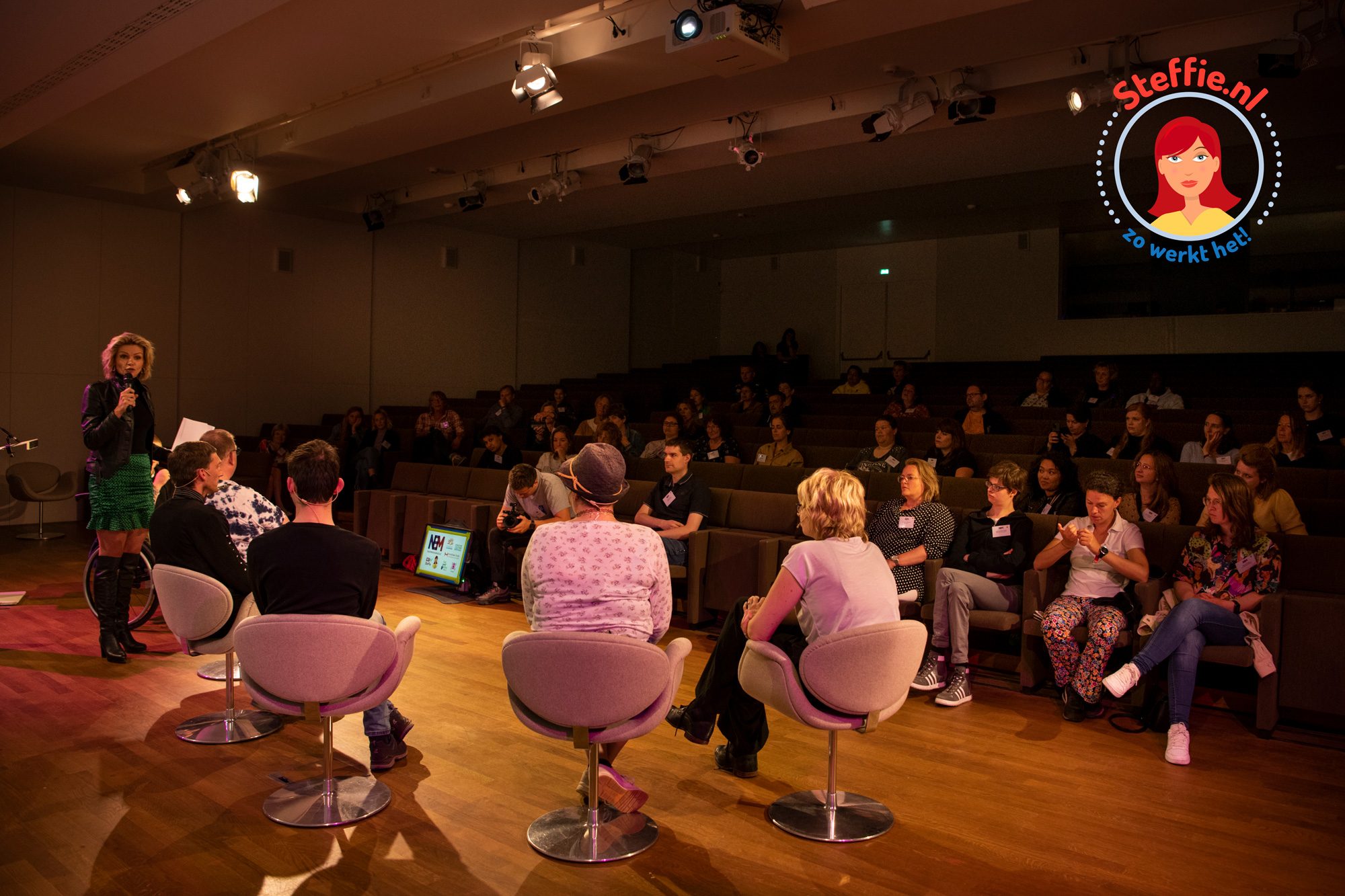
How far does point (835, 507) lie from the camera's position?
106 inches

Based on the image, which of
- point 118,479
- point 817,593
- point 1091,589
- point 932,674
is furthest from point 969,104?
point 118,479

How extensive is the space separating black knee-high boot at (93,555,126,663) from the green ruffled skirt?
0.52 feet

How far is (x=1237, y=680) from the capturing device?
3.98 metres

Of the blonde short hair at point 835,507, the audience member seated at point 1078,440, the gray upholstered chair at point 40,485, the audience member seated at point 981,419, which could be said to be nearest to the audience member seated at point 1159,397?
the audience member seated at point 981,419

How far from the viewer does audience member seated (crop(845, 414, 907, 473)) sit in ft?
20.1

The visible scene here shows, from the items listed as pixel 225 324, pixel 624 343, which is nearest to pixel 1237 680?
pixel 225 324

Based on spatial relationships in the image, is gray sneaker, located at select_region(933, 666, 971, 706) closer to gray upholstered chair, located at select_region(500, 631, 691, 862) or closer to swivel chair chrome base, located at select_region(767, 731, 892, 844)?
swivel chair chrome base, located at select_region(767, 731, 892, 844)

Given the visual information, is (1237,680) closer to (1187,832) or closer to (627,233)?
(1187,832)

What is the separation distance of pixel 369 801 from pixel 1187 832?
7.66 ft

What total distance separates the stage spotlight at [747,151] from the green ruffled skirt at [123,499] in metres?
4.63

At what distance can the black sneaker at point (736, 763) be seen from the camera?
305 cm

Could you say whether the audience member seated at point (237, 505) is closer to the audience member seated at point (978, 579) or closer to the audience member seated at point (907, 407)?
the audience member seated at point (978, 579)

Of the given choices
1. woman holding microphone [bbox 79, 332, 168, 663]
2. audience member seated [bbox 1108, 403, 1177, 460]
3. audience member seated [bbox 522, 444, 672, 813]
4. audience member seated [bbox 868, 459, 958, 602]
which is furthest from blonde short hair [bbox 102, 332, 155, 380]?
audience member seated [bbox 1108, 403, 1177, 460]

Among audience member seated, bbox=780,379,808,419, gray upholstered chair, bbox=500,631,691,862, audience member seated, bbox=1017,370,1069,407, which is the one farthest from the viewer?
audience member seated, bbox=780,379,808,419
